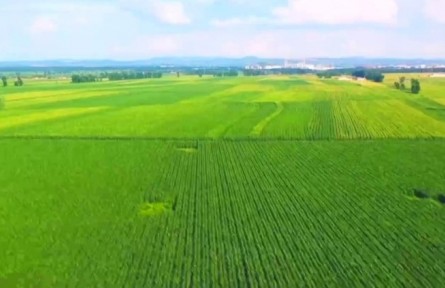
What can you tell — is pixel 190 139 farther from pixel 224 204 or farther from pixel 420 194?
pixel 420 194

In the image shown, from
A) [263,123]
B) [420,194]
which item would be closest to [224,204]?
[420,194]

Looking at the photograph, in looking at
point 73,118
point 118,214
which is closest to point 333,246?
point 118,214

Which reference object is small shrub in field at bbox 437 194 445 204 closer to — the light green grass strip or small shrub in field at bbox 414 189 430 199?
small shrub in field at bbox 414 189 430 199

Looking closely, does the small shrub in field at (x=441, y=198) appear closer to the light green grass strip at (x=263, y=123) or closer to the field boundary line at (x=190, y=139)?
the field boundary line at (x=190, y=139)

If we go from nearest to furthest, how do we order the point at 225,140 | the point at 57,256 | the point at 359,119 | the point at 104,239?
the point at 57,256
the point at 104,239
the point at 225,140
the point at 359,119

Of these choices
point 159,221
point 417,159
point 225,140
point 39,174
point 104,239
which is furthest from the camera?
point 225,140

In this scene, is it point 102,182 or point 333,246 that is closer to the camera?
point 333,246

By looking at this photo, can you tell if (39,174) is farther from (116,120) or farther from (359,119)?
(359,119)

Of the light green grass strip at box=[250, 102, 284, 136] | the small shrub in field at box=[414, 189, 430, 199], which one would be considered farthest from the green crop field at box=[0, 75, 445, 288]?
the light green grass strip at box=[250, 102, 284, 136]
